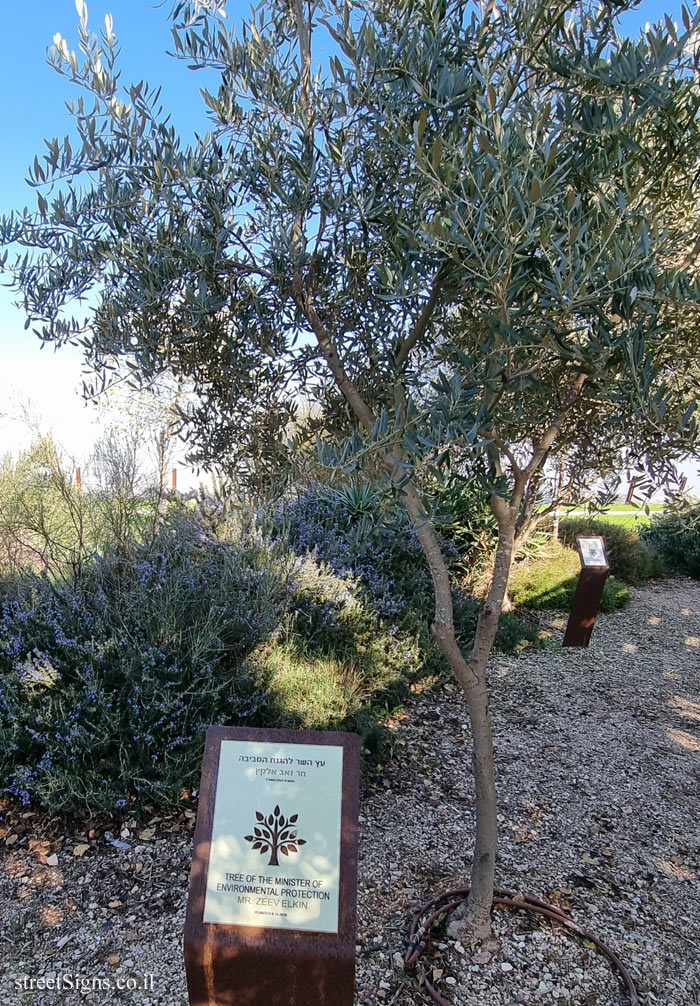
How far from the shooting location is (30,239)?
2.67m

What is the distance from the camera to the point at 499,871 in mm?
3404

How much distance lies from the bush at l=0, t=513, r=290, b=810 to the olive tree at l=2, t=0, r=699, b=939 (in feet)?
6.13

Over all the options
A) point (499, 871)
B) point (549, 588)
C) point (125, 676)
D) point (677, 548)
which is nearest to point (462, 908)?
point (499, 871)

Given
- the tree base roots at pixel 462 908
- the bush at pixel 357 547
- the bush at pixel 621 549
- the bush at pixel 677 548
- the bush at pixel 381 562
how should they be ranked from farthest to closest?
the bush at pixel 677 548
the bush at pixel 621 549
the bush at pixel 357 547
the bush at pixel 381 562
the tree base roots at pixel 462 908

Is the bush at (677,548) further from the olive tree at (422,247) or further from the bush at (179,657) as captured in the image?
the olive tree at (422,247)

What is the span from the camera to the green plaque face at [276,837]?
91.1 inches

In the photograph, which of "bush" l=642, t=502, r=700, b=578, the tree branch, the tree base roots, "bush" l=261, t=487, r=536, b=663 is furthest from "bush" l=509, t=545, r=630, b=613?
the tree branch

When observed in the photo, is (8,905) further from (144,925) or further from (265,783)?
(265,783)

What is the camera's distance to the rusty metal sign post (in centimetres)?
227

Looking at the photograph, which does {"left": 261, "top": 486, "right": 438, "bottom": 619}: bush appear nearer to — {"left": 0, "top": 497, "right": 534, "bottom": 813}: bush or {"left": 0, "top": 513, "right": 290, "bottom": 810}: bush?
{"left": 0, "top": 497, "right": 534, "bottom": 813}: bush

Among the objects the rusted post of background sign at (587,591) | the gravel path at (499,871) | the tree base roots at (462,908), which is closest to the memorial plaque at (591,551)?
the rusted post of background sign at (587,591)

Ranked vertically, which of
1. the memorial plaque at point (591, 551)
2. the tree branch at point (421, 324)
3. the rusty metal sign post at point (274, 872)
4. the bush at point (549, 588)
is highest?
the tree branch at point (421, 324)

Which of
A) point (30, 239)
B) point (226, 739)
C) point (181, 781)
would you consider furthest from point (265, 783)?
point (30, 239)

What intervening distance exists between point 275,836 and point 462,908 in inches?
42.5
